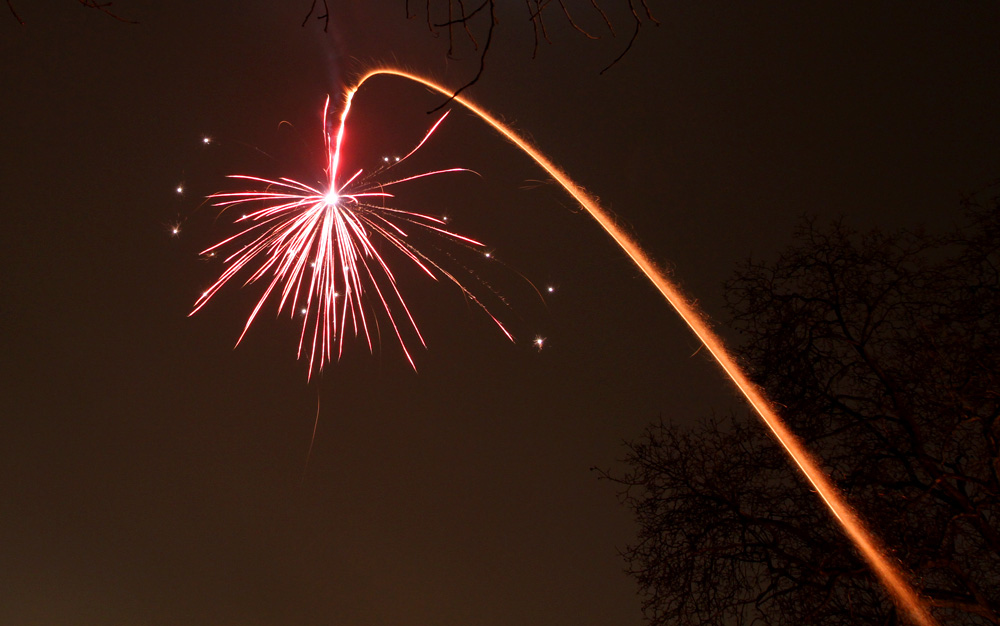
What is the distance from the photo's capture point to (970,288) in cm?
512

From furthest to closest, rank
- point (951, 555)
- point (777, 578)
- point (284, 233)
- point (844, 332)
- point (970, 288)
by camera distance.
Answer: point (284, 233) < point (844, 332) < point (970, 288) < point (777, 578) < point (951, 555)

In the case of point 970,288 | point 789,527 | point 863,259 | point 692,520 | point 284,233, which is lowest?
point 789,527

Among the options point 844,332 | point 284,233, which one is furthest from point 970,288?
point 284,233

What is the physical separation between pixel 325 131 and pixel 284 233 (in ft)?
4.12

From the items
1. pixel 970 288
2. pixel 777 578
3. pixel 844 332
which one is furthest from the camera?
pixel 844 332

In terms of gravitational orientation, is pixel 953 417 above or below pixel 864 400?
below

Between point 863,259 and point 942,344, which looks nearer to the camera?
point 942,344

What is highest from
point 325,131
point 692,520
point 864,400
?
point 325,131

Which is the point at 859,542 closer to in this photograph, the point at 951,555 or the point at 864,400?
the point at 951,555

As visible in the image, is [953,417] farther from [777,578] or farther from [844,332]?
[777,578]

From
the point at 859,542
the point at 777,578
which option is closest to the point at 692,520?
the point at 777,578

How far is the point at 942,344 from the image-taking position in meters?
5.00

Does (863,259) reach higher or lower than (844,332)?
higher

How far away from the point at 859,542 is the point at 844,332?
171 cm
